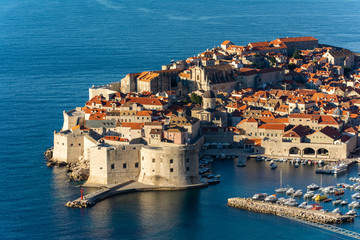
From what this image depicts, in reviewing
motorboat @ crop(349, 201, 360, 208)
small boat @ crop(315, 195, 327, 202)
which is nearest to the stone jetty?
motorboat @ crop(349, 201, 360, 208)

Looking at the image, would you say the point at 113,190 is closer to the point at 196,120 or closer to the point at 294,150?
the point at 196,120

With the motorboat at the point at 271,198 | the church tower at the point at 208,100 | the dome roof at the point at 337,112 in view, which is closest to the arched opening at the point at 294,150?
the dome roof at the point at 337,112

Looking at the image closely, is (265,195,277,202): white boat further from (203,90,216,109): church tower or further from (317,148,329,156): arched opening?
(203,90,216,109): church tower

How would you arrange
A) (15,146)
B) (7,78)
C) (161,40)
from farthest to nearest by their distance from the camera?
1. (161,40)
2. (7,78)
3. (15,146)

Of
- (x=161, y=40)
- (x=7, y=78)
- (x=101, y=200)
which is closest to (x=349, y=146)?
(x=101, y=200)

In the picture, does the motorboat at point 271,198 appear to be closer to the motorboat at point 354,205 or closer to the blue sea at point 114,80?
the blue sea at point 114,80

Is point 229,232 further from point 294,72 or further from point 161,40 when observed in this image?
point 161,40

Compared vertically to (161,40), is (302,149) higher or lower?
lower
